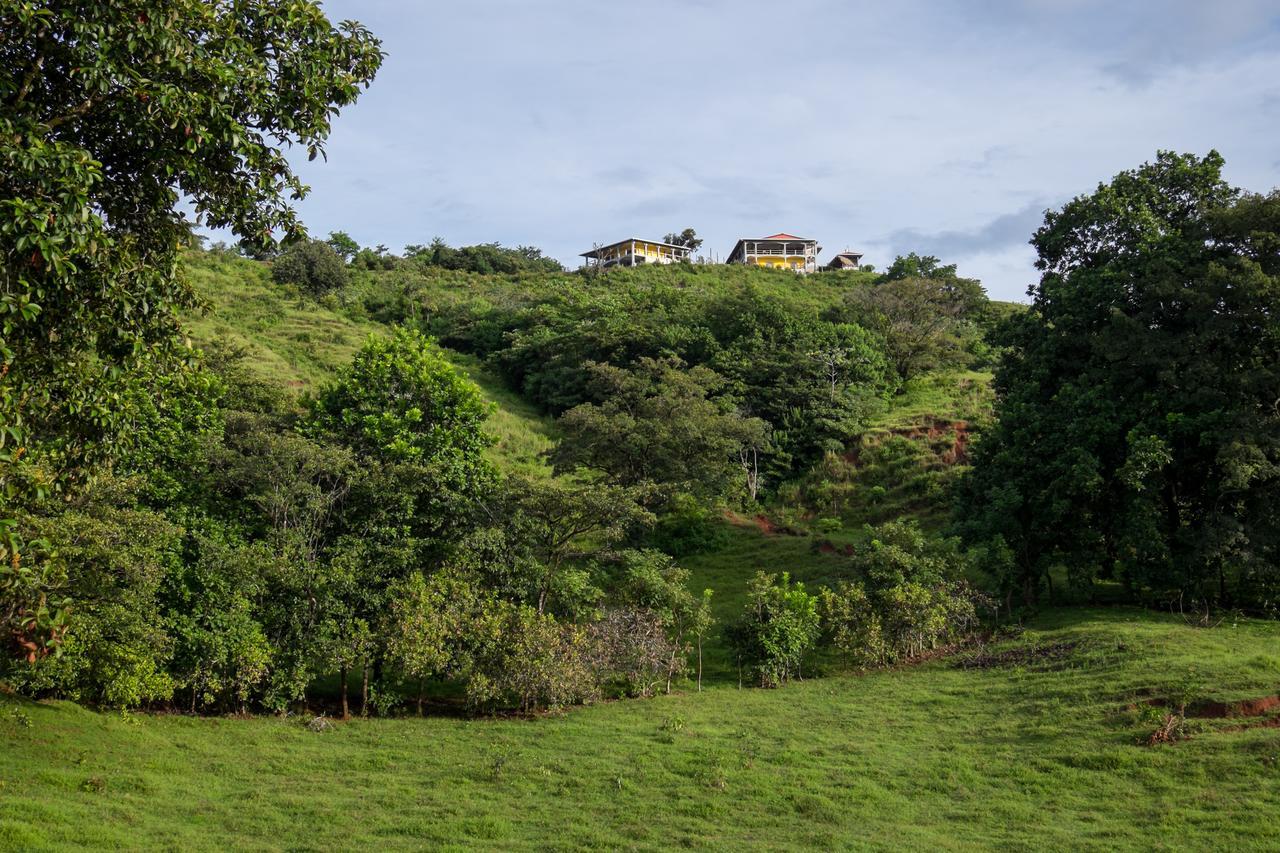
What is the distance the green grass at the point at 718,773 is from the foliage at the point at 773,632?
68.0 inches

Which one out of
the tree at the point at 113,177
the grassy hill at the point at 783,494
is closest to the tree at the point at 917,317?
the grassy hill at the point at 783,494

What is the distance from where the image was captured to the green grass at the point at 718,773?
498 inches

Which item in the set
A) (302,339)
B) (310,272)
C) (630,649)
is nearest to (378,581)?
(630,649)

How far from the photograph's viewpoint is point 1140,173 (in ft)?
92.3

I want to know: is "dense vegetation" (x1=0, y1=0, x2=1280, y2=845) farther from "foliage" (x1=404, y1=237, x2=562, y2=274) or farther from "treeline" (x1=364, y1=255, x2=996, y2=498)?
"foliage" (x1=404, y1=237, x2=562, y2=274)

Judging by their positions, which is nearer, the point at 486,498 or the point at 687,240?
the point at 486,498

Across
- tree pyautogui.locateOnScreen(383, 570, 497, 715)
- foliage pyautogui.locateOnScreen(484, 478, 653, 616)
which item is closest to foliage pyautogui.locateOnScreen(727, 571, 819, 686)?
foliage pyautogui.locateOnScreen(484, 478, 653, 616)

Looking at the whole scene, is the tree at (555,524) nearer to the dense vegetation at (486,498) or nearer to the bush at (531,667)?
the dense vegetation at (486,498)

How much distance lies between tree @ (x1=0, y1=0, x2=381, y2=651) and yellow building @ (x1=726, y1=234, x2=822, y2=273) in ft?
296

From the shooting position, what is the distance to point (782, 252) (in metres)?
99.1

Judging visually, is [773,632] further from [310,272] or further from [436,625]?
[310,272]

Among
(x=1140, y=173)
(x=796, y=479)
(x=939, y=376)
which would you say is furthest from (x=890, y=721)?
(x=939, y=376)

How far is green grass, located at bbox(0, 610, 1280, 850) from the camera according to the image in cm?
1265

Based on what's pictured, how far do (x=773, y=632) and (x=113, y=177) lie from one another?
17098 mm
